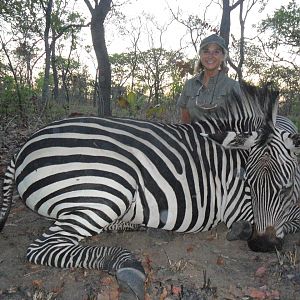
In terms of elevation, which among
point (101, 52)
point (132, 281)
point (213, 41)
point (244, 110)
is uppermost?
point (101, 52)

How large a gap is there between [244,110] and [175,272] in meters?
1.39

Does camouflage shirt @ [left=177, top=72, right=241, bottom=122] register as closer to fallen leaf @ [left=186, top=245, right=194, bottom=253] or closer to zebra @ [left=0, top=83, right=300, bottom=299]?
zebra @ [left=0, top=83, right=300, bottom=299]

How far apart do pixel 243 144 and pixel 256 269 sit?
843 mm

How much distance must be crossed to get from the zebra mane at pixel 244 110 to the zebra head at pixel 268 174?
0.14m

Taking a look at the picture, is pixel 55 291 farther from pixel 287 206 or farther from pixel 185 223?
pixel 287 206

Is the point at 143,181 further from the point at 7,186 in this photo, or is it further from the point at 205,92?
the point at 205,92

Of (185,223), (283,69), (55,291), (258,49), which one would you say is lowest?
(55,291)

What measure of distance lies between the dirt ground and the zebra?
0.37 feet

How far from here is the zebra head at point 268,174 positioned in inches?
93.7

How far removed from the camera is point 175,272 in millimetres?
2326

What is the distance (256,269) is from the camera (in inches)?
95.1

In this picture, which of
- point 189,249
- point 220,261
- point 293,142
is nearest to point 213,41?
point 293,142

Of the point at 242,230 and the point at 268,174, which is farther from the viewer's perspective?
the point at 242,230

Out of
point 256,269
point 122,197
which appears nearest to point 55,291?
point 122,197
